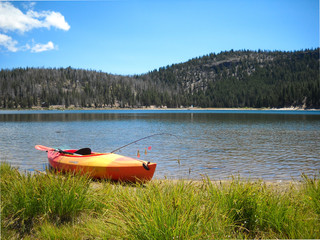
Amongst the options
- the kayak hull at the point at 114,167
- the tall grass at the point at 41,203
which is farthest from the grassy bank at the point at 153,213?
the kayak hull at the point at 114,167

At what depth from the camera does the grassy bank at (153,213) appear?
3.88 metres

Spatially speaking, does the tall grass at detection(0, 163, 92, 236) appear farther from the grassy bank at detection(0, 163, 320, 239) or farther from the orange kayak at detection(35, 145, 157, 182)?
the orange kayak at detection(35, 145, 157, 182)

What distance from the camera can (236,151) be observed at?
19.7m

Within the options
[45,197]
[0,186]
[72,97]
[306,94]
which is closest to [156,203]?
[45,197]

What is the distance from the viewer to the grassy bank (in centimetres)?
388

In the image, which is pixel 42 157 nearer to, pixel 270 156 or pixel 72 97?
pixel 270 156

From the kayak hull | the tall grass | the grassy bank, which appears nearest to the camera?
the grassy bank

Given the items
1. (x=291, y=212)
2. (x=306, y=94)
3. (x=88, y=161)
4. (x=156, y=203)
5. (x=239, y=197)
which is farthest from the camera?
(x=306, y=94)

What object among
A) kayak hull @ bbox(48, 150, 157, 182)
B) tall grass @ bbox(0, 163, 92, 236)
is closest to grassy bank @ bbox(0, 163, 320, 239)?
tall grass @ bbox(0, 163, 92, 236)

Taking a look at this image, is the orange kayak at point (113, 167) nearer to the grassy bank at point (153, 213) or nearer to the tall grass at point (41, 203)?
the grassy bank at point (153, 213)

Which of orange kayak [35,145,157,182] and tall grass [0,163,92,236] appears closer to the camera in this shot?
tall grass [0,163,92,236]

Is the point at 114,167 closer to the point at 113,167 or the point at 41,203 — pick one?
the point at 113,167

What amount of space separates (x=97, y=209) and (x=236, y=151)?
1563 centimetres

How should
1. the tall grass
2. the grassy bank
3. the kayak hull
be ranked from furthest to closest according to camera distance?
the kayak hull < the tall grass < the grassy bank
